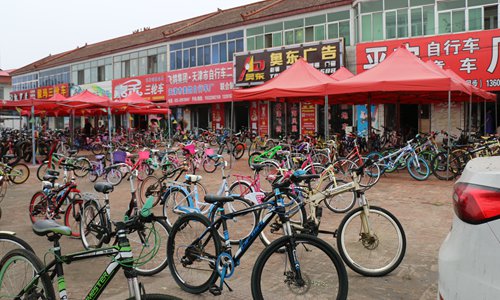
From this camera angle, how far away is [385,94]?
47.6ft

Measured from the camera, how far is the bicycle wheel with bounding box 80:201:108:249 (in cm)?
465

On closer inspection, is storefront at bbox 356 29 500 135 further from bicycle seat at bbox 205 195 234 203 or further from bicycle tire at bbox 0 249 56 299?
bicycle tire at bbox 0 249 56 299

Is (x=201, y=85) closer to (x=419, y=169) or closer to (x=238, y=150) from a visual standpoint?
(x=238, y=150)

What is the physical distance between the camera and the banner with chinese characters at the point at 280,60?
65.1 ft

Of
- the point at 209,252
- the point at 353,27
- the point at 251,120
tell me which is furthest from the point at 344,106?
the point at 209,252

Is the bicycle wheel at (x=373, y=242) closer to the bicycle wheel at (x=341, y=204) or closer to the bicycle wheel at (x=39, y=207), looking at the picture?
the bicycle wheel at (x=341, y=204)

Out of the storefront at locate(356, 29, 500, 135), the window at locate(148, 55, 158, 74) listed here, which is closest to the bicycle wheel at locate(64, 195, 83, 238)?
the storefront at locate(356, 29, 500, 135)

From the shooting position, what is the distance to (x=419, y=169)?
9.74 m

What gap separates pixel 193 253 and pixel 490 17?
58.7 ft

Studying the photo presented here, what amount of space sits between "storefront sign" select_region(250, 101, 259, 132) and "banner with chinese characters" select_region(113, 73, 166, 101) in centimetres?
707

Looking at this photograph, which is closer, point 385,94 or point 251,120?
point 385,94

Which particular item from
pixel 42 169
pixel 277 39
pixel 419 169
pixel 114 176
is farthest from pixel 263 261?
pixel 277 39

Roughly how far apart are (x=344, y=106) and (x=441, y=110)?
446 centimetres

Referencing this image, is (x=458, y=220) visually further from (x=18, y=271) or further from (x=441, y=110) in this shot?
(x=441, y=110)
